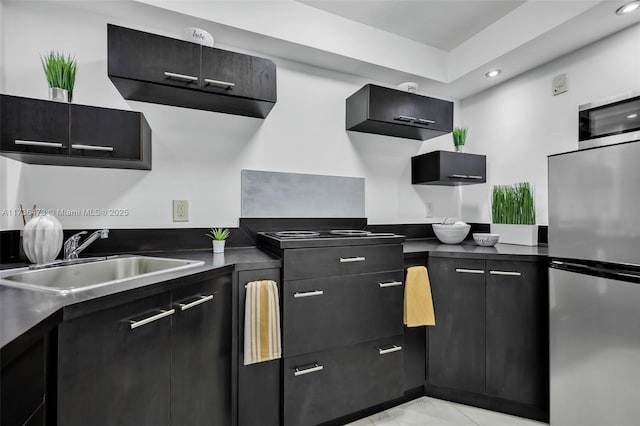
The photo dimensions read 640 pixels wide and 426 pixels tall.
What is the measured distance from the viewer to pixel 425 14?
219 cm

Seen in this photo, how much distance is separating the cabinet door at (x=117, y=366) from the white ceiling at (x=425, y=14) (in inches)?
83.3

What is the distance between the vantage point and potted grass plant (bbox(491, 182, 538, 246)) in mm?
2235

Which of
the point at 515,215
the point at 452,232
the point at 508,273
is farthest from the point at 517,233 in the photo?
the point at 508,273

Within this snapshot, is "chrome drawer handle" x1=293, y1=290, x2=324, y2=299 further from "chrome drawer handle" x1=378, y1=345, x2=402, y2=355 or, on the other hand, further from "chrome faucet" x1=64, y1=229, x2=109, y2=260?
"chrome faucet" x1=64, y1=229, x2=109, y2=260

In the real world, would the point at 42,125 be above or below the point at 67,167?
above

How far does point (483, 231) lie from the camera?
2.79 m

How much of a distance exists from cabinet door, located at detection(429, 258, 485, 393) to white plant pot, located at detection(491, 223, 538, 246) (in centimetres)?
59

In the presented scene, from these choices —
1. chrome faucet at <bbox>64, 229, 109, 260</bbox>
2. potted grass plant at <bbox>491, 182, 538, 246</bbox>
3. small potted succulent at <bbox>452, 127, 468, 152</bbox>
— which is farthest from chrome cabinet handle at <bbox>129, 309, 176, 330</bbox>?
small potted succulent at <bbox>452, 127, 468, 152</bbox>

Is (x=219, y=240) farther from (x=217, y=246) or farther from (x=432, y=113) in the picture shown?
(x=432, y=113)

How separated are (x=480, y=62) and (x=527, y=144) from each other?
2.51 feet

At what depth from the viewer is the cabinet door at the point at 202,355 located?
1208 mm

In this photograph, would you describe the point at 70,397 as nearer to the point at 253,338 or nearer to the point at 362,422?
the point at 253,338

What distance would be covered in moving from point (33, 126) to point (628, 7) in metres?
3.11

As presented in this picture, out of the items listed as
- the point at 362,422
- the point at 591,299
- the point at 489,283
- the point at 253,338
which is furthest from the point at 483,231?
the point at 253,338
